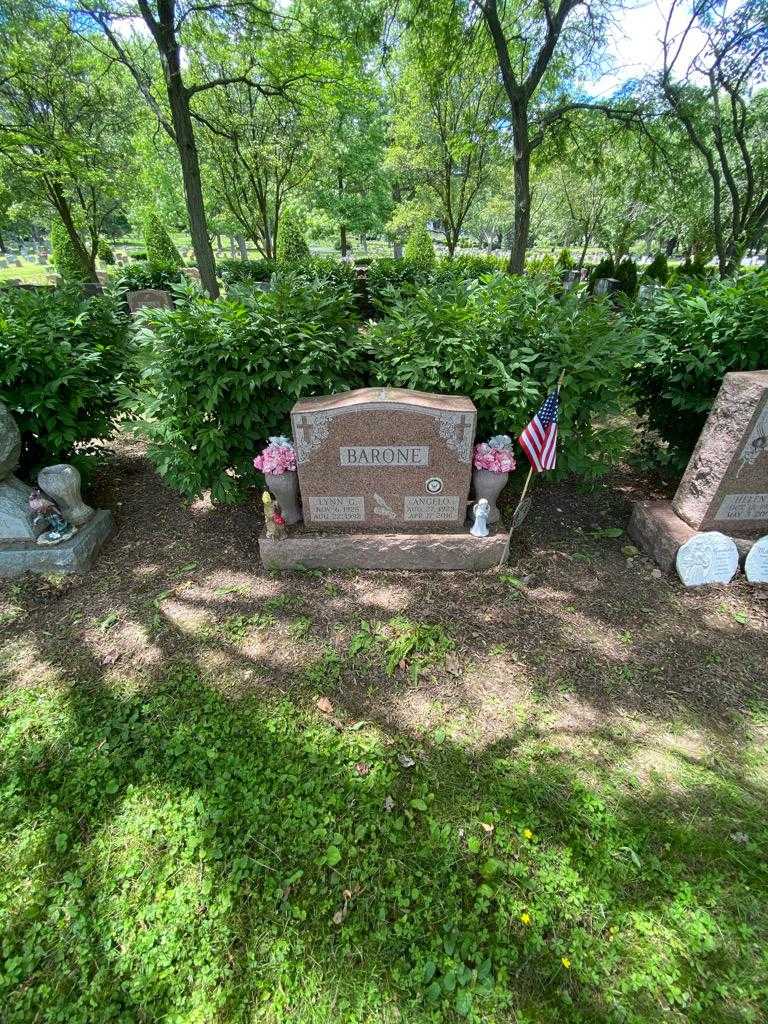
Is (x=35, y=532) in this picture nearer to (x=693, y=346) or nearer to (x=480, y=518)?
(x=480, y=518)

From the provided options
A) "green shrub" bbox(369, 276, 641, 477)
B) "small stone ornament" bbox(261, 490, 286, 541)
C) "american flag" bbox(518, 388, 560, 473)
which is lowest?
"small stone ornament" bbox(261, 490, 286, 541)

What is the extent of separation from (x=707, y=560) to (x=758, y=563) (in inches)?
16.6

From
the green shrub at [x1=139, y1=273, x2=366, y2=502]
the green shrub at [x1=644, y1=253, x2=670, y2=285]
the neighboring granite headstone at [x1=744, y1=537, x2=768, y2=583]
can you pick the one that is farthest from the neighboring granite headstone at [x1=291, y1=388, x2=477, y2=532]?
the green shrub at [x1=644, y1=253, x2=670, y2=285]

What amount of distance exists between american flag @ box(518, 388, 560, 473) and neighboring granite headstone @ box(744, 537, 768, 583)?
5.96ft

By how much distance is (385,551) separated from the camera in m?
3.95

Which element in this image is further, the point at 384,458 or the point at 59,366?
the point at 59,366

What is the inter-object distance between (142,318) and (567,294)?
3686mm

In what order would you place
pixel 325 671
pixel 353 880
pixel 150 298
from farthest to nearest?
pixel 150 298, pixel 325 671, pixel 353 880

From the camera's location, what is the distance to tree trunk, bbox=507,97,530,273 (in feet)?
28.9

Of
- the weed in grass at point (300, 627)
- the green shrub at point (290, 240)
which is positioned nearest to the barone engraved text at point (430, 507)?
the weed in grass at point (300, 627)

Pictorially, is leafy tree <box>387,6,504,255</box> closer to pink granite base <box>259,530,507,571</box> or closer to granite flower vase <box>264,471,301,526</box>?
granite flower vase <box>264,471,301,526</box>

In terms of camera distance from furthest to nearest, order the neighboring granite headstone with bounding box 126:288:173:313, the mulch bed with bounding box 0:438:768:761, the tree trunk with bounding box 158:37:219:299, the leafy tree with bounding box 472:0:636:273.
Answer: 1. the neighboring granite headstone with bounding box 126:288:173:313
2. the leafy tree with bounding box 472:0:636:273
3. the tree trunk with bounding box 158:37:219:299
4. the mulch bed with bounding box 0:438:768:761

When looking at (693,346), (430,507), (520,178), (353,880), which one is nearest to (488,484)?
(430,507)

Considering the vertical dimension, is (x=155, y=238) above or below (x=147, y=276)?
above
